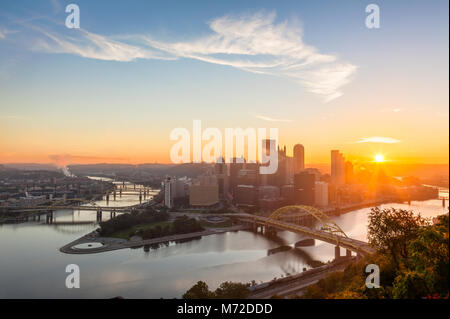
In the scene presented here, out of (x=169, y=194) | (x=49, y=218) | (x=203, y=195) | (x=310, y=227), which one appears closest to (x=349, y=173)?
(x=310, y=227)

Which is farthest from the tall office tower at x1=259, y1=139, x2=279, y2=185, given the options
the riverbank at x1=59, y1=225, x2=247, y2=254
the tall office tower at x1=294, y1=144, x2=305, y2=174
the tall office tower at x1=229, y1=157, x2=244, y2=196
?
the riverbank at x1=59, y1=225, x2=247, y2=254

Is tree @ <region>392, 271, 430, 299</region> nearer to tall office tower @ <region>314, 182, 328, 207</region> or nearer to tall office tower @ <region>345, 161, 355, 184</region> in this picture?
tall office tower @ <region>314, 182, 328, 207</region>

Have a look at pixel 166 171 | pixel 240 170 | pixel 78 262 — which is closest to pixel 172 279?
pixel 78 262

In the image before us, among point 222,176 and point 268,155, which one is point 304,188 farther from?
point 222,176

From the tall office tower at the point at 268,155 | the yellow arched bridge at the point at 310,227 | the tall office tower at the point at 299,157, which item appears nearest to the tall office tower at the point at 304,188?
the yellow arched bridge at the point at 310,227
